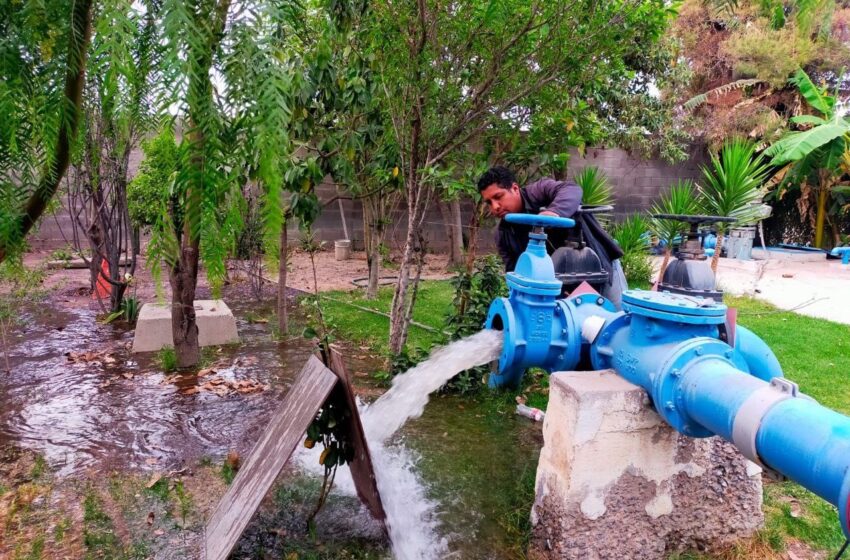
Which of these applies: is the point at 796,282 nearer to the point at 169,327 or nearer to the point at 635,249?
the point at 635,249

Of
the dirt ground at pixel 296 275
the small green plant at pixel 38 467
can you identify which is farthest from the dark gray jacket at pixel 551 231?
the dirt ground at pixel 296 275

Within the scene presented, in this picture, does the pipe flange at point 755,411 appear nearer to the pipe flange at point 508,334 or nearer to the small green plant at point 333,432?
the pipe flange at point 508,334

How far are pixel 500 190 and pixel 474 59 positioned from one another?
3.94 feet

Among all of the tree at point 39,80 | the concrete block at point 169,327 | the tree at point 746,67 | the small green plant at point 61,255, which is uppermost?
the tree at point 746,67

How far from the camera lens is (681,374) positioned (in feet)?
6.52

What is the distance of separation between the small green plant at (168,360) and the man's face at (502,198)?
9.34 ft

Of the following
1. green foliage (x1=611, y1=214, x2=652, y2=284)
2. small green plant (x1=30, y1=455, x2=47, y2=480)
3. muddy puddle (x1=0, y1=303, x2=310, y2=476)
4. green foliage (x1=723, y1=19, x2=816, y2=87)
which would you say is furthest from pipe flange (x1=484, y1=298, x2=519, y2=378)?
green foliage (x1=723, y1=19, x2=816, y2=87)

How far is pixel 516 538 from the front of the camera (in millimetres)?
2551

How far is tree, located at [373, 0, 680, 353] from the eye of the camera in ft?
11.3

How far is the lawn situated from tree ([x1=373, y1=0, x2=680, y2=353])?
1550 mm

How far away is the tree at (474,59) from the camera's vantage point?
3.44 m

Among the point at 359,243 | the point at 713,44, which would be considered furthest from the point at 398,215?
the point at 713,44

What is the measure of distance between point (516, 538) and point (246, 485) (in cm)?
121

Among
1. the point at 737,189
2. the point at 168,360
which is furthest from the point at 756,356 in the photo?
the point at 168,360
